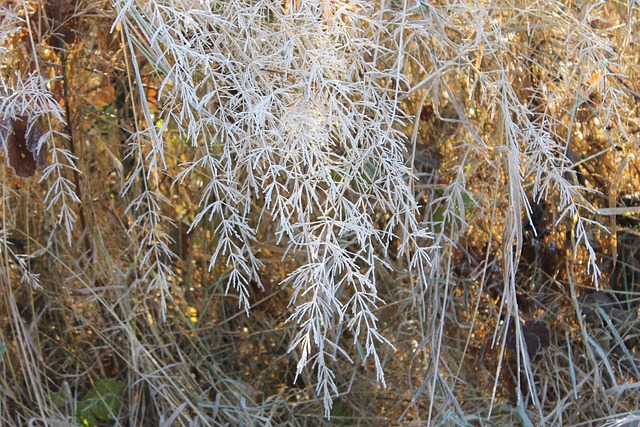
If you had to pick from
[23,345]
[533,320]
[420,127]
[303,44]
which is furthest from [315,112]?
[23,345]

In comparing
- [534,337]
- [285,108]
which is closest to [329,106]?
[285,108]

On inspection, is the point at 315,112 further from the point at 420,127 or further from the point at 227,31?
the point at 420,127

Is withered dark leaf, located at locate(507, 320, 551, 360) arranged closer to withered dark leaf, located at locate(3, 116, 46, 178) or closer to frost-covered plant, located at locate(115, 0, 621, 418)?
frost-covered plant, located at locate(115, 0, 621, 418)

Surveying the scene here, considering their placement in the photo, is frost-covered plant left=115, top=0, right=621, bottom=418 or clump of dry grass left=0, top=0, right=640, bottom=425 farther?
clump of dry grass left=0, top=0, right=640, bottom=425

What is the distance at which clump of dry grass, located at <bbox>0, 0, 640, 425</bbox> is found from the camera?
123cm

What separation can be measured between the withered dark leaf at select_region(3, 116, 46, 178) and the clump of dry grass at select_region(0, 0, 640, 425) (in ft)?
0.34

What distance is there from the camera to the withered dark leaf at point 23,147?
1.08m

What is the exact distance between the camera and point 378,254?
1.38 metres

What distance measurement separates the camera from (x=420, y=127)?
1.43 m

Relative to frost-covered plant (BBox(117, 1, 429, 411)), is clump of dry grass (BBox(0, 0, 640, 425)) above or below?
below

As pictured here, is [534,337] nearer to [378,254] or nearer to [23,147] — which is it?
[378,254]

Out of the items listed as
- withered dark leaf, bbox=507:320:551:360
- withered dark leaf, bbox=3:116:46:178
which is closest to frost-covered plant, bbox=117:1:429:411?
withered dark leaf, bbox=3:116:46:178

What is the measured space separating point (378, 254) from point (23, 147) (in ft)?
2.18

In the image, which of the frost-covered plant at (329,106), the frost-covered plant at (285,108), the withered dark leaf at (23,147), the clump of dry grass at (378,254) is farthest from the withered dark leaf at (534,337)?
the withered dark leaf at (23,147)
